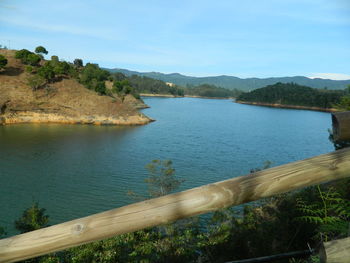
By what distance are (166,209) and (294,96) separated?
98.9 m

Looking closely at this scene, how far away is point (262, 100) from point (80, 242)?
105374 mm

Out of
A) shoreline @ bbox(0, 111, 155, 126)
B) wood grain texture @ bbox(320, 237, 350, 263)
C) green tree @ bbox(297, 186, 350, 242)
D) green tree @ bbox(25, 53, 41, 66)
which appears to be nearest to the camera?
wood grain texture @ bbox(320, 237, 350, 263)

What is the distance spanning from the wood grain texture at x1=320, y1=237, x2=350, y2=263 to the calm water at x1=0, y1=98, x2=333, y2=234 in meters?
11.3

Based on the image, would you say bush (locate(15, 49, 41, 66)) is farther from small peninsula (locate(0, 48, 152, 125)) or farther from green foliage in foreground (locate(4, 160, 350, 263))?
green foliage in foreground (locate(4, 160, 350, 263))

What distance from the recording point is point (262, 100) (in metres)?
100

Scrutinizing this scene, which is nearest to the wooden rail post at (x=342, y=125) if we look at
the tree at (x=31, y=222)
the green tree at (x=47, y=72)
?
the tree at (x=31, y=222)

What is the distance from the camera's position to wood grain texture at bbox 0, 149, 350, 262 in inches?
39.1

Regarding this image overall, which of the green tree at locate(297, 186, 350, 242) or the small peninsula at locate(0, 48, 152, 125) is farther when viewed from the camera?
the small peninsula at locate(0, 48, 152, 125)

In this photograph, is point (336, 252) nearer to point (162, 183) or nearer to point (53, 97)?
point (162, 183)

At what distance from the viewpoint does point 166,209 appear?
1003 millimetres

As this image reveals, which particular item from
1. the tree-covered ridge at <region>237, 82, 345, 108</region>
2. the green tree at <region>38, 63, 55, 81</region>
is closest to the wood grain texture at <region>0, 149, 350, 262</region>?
the green tree at <region>38, 63, 55, 81</region>

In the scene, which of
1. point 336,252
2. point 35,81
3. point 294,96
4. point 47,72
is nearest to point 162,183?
point 336,252

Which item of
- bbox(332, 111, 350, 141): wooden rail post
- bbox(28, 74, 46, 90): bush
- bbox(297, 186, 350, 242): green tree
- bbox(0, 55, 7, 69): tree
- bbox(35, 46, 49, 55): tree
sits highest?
bbox(35, 46, 49, 55): tree

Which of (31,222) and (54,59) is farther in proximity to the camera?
(54,59)
